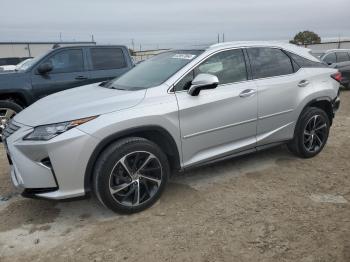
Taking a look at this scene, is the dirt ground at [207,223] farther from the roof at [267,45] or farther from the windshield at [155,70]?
the roof at [267,45]

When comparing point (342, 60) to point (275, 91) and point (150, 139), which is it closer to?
point (275, 91)

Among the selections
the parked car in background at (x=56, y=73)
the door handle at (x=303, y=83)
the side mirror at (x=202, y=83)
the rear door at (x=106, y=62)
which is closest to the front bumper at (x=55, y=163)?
the side mirror at (x=202, y=83)

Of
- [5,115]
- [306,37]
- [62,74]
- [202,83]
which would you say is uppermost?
[202,83]

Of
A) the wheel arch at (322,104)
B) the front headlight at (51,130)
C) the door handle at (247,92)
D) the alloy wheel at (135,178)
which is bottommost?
the alloy wheel at (135,178)

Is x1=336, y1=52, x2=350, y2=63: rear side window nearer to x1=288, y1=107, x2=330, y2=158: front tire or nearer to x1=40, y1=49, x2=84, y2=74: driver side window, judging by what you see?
x1=288, y1=107, x2=330, y2=158: front tire

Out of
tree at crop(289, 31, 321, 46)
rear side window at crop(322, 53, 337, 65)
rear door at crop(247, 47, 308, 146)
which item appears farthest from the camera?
tree at crop(289, 31, 321, 46)

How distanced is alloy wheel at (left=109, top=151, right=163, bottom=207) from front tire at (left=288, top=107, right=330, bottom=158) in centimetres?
223

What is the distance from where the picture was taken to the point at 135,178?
3.71 m

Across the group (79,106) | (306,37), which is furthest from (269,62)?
(306,37)

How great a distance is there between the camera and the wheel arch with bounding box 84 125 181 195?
11.2 feet

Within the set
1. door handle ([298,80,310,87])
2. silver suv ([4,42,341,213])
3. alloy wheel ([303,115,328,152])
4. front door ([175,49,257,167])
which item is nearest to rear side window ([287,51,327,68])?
silver suv ([4,42,341,213])

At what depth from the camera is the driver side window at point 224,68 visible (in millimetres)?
4055

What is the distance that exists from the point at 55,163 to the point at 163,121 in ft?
3.67

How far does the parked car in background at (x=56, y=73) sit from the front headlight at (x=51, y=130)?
12.2 feet
